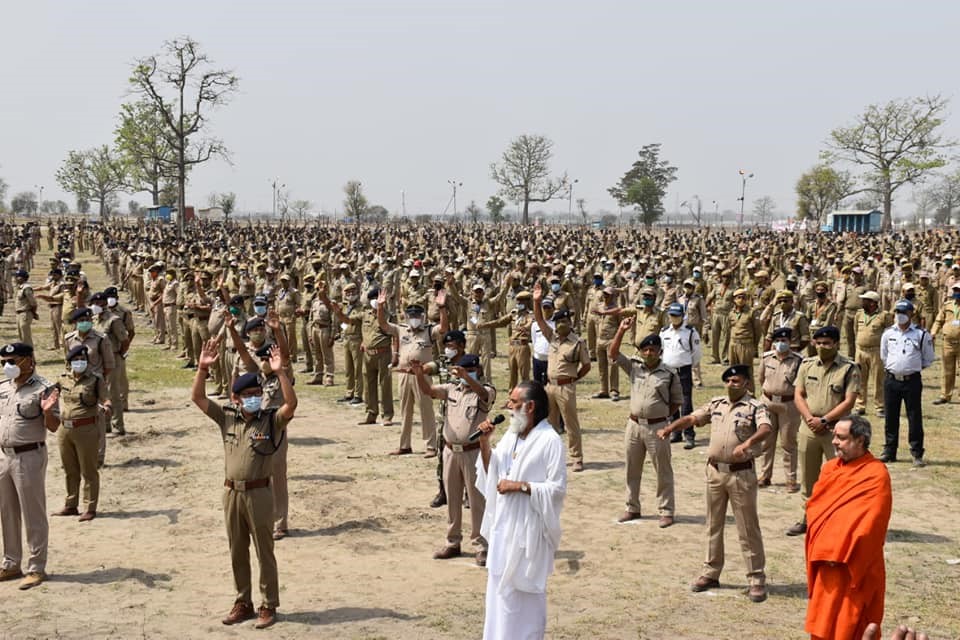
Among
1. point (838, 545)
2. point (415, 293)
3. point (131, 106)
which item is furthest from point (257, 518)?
point (131, 106)

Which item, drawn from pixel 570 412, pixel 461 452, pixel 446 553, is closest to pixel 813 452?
pixel 570 412

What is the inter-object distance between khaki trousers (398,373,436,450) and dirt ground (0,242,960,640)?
0.45 metres

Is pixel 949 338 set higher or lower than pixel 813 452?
higher

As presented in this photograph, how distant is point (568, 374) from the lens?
10.9m

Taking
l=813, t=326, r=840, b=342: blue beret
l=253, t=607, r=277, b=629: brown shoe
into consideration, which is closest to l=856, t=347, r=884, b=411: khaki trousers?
l=813, t=326, r=840, b=342: blue beret

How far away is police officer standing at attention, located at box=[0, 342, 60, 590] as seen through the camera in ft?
24.6

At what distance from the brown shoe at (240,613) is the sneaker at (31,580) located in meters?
1.91

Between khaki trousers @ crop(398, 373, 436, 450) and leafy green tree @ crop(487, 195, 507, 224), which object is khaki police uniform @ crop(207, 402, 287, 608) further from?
leafy green tree @ crop(487, 195, 507, 224)

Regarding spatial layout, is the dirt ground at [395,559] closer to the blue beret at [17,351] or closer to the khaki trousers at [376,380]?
the khaki trousers at [376,380]

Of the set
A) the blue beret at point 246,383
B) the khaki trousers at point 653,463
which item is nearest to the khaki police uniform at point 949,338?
the khaki trousers at point 653,463

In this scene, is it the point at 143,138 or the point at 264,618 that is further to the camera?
the point at 143,138

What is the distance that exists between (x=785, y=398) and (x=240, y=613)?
20.5 feet

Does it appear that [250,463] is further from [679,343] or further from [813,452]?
[679,343]

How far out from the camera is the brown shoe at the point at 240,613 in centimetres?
674
